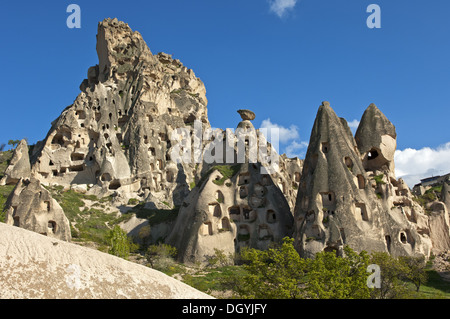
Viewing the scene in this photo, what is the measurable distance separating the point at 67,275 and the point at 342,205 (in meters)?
31.1

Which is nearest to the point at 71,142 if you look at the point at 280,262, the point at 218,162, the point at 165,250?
the point at 218,162

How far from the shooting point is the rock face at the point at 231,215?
40.3m

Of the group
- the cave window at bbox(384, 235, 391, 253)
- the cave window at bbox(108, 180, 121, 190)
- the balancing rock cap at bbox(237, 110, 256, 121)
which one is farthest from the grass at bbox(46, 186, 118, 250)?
the cave window at bbox(384, 235, 391, 253)

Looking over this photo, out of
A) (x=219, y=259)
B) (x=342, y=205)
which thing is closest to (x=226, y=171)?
(x=219, y=259)

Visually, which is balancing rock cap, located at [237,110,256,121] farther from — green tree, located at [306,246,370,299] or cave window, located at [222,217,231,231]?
green tree, located at [306,246,370,299]

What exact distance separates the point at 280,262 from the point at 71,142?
54.1 metres

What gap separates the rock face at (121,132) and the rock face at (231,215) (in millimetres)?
17885

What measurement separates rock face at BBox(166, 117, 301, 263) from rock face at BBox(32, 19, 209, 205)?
17.9 meters

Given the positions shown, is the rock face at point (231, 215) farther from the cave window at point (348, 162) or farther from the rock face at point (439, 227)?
the rock face at point (439, 227)

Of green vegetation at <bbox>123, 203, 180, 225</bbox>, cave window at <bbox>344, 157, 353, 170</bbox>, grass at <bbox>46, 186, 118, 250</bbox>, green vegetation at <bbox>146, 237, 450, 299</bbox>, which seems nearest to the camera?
green vegetation at <bbox>146, 237, 450, 299</bbox>

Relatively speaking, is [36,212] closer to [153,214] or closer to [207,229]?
[153,214]

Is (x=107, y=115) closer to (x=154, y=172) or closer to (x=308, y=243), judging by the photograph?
(x=154, y=172)

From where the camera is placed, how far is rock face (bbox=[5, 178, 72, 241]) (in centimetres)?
3753

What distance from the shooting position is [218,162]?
51250 mm
